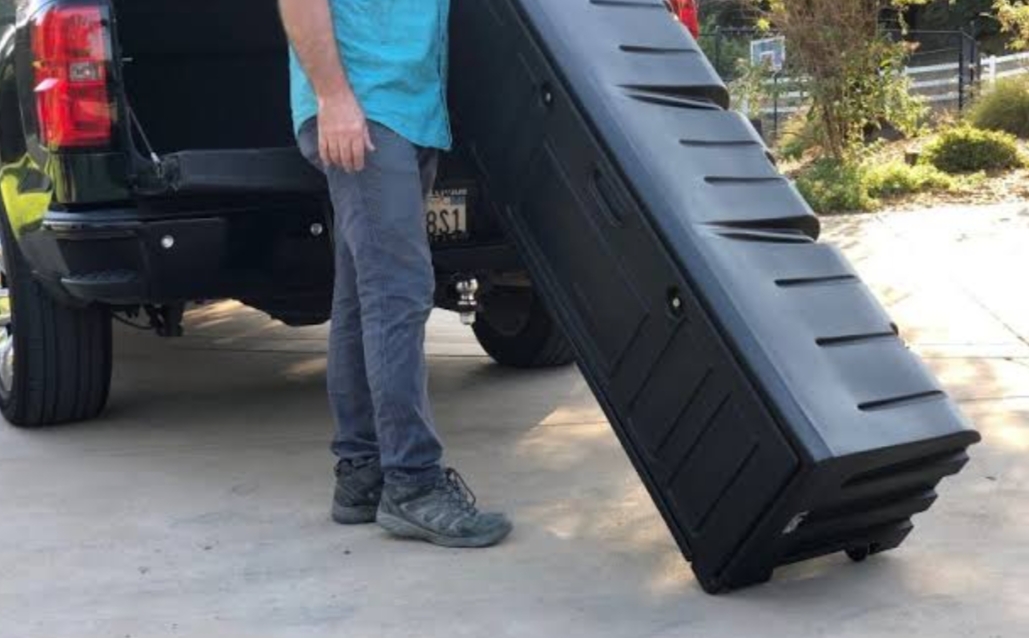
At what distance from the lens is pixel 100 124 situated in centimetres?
407

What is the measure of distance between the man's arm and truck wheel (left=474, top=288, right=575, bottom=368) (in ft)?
6.59

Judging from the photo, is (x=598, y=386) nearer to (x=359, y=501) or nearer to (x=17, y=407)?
(x=359, y=501)

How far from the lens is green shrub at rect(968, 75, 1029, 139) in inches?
576

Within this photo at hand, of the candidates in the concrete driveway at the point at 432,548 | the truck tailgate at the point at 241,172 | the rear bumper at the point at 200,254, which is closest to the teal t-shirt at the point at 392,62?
the truck tailgate at the point at 241,172

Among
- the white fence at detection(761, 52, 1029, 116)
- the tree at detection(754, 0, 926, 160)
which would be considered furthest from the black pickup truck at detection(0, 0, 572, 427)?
the white fence at detection(761, 52, 1029, 116)

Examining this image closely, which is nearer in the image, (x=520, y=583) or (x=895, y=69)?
(x=520, y=583)

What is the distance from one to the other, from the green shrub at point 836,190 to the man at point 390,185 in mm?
7522

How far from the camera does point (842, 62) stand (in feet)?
41.1

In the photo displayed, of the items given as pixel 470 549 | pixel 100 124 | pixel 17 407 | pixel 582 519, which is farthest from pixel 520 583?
pixel 17 407

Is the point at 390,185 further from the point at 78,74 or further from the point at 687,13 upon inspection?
the point at 687,13

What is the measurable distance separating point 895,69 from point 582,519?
398 inches

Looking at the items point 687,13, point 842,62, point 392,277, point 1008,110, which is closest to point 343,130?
point 392,277

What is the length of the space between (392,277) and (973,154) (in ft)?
32.3

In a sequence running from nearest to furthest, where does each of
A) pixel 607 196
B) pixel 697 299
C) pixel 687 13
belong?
pixel 697 299
pixel 607 196
pixel 687 13
